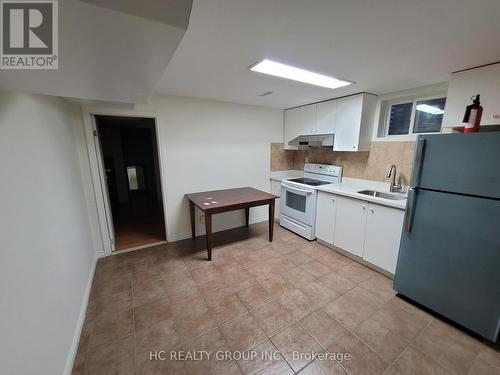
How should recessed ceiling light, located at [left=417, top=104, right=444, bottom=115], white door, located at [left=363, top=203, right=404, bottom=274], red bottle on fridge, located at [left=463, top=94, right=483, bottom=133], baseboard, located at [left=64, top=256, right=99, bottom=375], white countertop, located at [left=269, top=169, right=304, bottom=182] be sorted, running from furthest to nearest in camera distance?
white countertop, located at [left=269, top=169, right=304, bottom=182], recessed ceiling light, located at [left=417, top=104, right=444, bottom=115], white door, located at [left=363, top=203, right=404, bottom=274], red bottle on fridge, located at [left=463, top=94, right=483, bottom=133], baseboard, located at [left=64, top=256, right=99, bottom=375]

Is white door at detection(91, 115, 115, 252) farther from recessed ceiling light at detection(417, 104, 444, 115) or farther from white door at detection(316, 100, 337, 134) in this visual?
recessed ceiling light at detection(417, 104, 444, 115)

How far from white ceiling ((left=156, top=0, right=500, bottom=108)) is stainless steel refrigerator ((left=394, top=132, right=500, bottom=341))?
658 millimetres

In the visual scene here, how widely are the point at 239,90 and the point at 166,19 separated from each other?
87.5 inches

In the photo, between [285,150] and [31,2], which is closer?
[31,2]

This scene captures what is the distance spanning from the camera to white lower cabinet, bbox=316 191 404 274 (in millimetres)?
2264

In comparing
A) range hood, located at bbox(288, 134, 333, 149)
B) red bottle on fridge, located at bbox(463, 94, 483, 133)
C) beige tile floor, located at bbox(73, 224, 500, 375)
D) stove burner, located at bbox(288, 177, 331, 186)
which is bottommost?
beige tile floor, located at bbox(73, 224, 500, 375)

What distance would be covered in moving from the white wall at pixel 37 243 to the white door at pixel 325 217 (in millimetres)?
2867

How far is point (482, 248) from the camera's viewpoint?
1.55 metres

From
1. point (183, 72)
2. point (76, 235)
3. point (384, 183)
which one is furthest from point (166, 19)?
point (384, 183)

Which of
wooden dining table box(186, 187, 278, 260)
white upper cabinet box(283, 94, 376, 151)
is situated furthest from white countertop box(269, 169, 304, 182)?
white upper cabinet box(283, 94, 376, 151)

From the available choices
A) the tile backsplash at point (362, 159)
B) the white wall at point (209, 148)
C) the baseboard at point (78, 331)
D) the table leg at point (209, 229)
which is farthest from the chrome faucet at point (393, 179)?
the baseboard at point (78, 331)

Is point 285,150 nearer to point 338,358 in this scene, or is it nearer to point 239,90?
point 239,90

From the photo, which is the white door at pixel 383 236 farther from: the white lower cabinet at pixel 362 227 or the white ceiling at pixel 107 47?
the white ceiling at pixel 107 47

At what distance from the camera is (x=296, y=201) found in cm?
342
